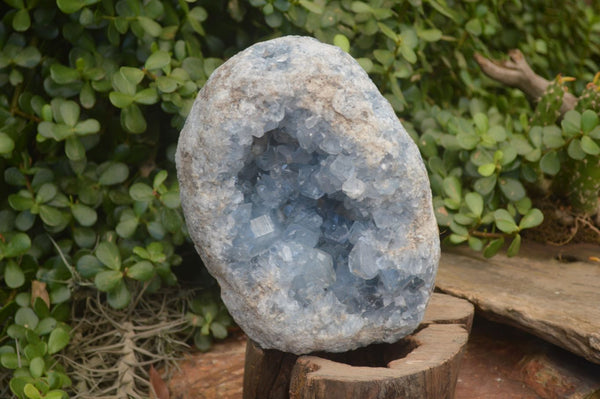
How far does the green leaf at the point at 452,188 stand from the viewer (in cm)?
211

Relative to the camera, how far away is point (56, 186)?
1973 mm

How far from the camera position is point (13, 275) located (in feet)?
6.11

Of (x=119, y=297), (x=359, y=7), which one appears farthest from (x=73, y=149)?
(x=359, y=7)

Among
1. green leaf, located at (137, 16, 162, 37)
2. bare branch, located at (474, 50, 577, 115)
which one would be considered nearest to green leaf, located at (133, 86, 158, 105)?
green leaf, located at (137, 16, 162, 37)

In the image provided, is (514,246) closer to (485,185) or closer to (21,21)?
Answer: (485,185)

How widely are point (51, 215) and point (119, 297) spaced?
30cm

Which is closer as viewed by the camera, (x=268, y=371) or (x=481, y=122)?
(x=268, y=371)

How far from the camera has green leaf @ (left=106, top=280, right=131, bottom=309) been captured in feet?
6.11

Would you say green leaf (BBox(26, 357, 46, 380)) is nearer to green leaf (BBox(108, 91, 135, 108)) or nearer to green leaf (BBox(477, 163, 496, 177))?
green leaf (BBox(108, 91, 135, 108))

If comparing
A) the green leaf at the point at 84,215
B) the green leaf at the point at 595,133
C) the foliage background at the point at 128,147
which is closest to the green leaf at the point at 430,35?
the foliage background at the point at 128,147

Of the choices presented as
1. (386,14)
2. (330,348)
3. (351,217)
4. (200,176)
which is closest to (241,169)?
(200,176)

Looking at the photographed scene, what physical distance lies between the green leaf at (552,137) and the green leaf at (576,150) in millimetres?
31

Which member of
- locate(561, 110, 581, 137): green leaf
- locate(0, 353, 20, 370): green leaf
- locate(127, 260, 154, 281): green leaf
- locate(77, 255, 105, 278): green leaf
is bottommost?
locate(0, 353, 20, 370): green leaf

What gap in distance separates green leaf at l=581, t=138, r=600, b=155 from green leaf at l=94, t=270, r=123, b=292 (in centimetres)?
141
